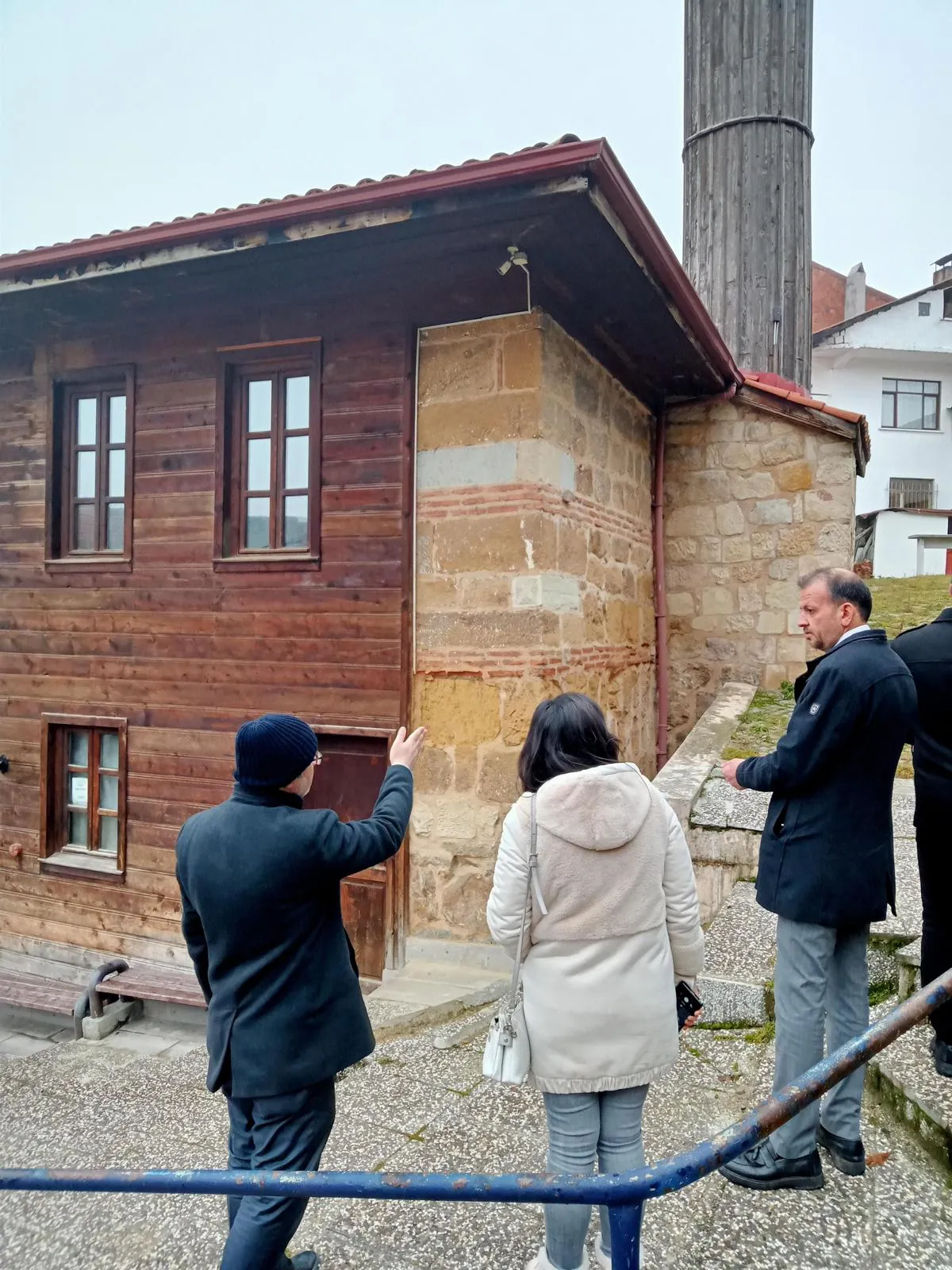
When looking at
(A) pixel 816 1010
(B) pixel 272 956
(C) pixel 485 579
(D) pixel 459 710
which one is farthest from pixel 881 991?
(C) pixel 485 579

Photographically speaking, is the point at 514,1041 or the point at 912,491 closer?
the point at 514,1041

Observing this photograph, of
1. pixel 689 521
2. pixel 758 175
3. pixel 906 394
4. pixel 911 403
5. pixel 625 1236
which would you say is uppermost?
pixel 906 394

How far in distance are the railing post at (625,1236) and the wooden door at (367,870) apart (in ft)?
13.7

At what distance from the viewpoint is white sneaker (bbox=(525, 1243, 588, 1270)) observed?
2.07 meters

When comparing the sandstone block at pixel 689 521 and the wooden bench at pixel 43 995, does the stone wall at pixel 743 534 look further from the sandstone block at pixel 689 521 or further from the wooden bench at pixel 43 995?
the wooden bench at pixel 43 995

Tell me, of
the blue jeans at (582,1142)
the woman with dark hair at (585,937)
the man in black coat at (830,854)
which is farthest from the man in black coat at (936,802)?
the blue jeans at (582,1142)

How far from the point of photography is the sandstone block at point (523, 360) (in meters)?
5.26

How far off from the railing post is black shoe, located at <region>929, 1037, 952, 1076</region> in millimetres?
1636

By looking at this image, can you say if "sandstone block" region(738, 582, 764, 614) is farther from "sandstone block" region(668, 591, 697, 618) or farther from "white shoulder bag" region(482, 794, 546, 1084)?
"white shoulder bag" region(482, 794, 546, 1084)

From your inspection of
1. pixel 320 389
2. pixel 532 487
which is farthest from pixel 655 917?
pixel 320 389

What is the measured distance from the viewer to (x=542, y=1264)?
2.12 meters

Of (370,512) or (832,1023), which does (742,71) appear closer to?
(370,512)

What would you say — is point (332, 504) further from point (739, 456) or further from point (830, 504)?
point (830, 504)

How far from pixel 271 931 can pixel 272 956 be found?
0.07m
